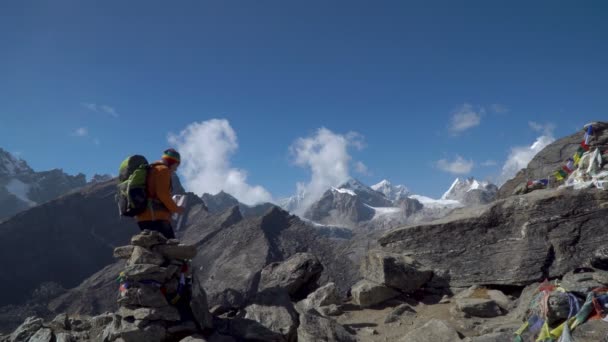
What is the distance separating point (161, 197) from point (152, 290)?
2.44m

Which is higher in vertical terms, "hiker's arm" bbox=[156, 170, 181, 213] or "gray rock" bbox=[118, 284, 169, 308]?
"hiker's arm" bbox=[156, 170, 181, 213]

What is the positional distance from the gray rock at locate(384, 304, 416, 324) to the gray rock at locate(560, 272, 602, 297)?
14.6 feet

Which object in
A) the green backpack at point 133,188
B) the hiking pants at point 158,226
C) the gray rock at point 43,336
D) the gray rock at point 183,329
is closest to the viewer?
the gray rock at point 183,329

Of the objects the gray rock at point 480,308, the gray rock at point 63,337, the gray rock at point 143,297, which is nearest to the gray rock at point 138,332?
the gray rock at point 143,297

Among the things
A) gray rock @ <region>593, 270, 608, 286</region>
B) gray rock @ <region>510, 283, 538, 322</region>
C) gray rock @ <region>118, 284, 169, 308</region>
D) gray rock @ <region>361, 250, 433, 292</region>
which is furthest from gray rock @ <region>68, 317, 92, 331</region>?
gray rock @ <region>593, 270, 608, 286</region>

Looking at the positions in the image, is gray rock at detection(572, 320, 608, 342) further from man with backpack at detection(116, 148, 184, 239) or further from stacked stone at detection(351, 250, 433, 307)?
man with backpack at detection(116, 148, 184, 239)

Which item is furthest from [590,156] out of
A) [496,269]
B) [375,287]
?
[375,287]

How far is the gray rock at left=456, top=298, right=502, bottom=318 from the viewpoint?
36.5 feet

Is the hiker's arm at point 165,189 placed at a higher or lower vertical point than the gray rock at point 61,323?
higher

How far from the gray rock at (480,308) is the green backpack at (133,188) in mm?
9585

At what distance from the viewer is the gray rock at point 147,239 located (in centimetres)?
1017

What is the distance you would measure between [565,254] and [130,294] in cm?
1300

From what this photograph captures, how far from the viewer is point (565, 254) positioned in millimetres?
12508

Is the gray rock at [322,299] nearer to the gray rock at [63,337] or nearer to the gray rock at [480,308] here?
the gray rock at [480,308]
